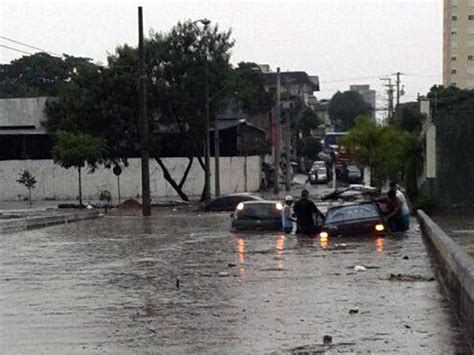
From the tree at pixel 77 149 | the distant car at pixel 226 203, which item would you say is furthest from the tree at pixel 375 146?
the tree at pixel 77 149

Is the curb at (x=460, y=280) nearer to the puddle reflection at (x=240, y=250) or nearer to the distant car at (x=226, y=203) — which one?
the puddle reflection at (x=240, y=250)

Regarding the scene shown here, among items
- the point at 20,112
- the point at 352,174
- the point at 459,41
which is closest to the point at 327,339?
the point at 20,112

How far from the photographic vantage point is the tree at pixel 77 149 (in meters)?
58.5

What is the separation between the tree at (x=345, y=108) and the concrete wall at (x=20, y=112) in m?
114

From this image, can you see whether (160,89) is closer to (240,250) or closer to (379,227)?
(379,227)

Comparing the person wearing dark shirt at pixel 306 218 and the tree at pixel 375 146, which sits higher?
the tree at pixel 375 146

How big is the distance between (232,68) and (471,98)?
5359 centimetres

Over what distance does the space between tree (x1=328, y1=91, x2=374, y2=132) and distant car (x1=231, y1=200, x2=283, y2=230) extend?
519 feet

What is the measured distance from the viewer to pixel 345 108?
194 m

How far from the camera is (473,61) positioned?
159 m

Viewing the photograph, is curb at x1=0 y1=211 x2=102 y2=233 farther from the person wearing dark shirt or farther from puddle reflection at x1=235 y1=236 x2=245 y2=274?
the person wearing dark shirt

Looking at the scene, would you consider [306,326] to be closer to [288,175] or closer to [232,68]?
[232,68]

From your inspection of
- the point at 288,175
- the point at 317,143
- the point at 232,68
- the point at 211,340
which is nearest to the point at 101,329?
the point at 211,340

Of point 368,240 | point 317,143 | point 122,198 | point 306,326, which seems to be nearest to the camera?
point 306,326
